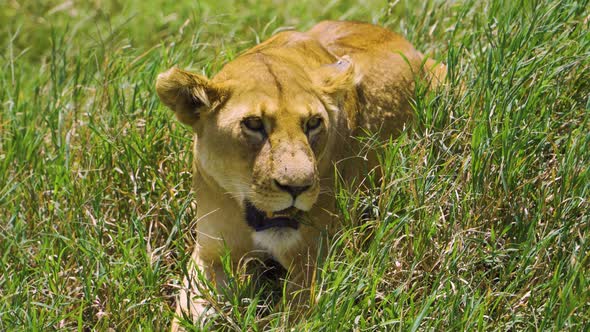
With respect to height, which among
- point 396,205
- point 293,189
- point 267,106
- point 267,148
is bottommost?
point 396,205

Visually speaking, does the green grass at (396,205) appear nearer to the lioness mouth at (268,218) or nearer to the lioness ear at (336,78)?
the lioness mouth at (268,218)

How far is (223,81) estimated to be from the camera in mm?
3539

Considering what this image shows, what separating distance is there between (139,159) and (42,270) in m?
0.65

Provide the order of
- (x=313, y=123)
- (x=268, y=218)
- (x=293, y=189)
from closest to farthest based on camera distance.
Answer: (x=293, y=189) → (x=313, y=123) → (x=268, y=218)

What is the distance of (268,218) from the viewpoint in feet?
11.6

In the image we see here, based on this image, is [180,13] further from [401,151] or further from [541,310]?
[541,310]

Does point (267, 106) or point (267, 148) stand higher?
point (267, 106)

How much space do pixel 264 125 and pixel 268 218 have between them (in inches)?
14.8

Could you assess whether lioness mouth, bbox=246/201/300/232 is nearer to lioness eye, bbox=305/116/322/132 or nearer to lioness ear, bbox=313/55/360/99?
lioness eye, bbox=305/116/322/132

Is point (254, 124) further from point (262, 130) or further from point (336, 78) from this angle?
point (336, 78)

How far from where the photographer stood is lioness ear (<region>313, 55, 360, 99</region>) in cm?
356

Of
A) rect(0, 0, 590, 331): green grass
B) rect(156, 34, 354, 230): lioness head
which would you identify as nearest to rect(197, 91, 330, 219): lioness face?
rect(156, 34, 354, 230): lioness head

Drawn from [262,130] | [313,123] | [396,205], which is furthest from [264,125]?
[396,205]

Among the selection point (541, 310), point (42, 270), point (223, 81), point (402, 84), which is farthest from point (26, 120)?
point (541, 310)
